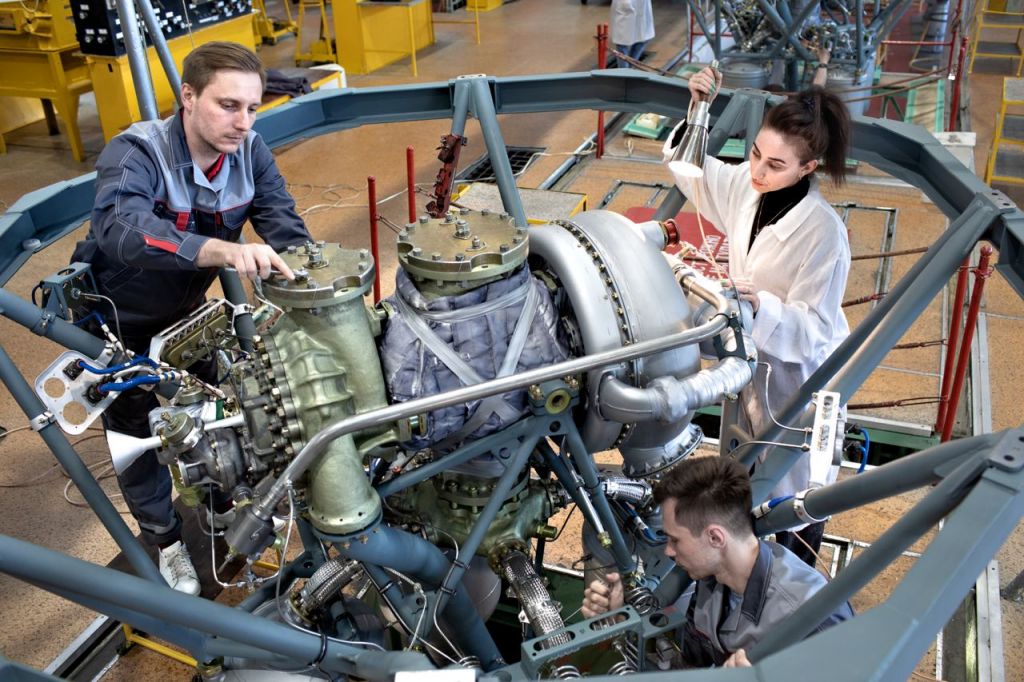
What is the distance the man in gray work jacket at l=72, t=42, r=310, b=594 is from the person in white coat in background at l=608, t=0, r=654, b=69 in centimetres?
786

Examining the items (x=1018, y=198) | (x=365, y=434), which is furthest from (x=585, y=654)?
(x=1018, y=198)

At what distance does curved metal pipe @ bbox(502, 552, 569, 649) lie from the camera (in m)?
2.47

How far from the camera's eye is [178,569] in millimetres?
3439

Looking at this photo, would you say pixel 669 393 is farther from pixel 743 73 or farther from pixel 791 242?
pixel 743 73

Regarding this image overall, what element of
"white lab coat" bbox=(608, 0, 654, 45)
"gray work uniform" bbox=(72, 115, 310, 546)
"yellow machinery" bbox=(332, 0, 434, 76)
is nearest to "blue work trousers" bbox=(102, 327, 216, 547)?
"gray work uniform" bbox=(72, 115, 310, 546)

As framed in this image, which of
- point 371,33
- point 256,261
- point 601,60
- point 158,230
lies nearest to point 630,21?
point 601,60

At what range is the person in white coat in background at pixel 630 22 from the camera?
10188 millimetres

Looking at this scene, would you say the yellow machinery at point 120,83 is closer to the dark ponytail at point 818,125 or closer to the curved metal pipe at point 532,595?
the dark ponytail at point 818,125

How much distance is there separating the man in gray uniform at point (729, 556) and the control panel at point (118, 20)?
642 centimetres

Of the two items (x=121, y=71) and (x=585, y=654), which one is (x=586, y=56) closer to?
(x=121, y=71)

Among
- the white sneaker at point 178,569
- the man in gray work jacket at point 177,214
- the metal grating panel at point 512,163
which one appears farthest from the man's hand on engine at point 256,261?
the metal grating panel at point 512,163

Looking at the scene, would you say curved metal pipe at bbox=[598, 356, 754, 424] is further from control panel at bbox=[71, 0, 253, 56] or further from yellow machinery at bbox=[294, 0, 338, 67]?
yellow machinery at bbox=[294, 0, 338, 67]

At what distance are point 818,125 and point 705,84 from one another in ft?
1.43

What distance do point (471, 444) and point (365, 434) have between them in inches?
11.2
